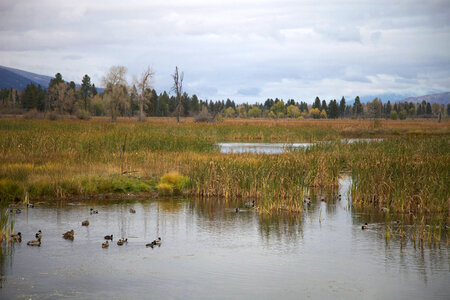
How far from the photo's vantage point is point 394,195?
49.0ft

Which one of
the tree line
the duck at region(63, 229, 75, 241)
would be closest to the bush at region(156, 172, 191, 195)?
the duck at region(63, 229, 75, 241)

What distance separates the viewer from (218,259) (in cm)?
1062

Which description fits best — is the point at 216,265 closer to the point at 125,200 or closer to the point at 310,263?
the point at 310,263

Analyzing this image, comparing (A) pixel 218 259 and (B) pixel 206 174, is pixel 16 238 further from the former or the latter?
(B) pixel 206 174

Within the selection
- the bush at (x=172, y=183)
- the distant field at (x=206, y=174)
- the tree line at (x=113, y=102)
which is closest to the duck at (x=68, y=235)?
the distant field at (x=206, y=174)

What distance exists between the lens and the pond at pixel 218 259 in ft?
29.0

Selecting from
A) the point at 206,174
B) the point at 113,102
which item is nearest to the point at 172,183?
the point at 206,174

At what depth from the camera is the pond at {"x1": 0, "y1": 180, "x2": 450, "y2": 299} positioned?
29.0ft

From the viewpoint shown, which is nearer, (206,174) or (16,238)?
(16,238)

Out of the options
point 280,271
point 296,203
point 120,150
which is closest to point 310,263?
point 280,271

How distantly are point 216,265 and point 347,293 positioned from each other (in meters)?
3.02

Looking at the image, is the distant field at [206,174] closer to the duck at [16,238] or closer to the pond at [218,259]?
the pond at [218,259]

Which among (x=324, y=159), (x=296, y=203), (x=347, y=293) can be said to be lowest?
(x=347, y=293)

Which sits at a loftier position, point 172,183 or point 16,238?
point 172,183
